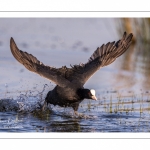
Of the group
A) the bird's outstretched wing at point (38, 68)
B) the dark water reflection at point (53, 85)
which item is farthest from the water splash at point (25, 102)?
the bird's outstretched wing at point (38, 68)

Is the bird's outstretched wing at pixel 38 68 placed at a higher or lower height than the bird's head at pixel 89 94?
higher

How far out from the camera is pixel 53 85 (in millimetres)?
11133

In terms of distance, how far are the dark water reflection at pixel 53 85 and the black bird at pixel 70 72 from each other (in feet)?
0.90

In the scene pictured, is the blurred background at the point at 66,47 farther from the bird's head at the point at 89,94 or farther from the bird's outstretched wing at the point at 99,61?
the bird's head at the point at 89,94

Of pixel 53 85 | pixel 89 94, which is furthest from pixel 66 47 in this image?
pixel 89 94

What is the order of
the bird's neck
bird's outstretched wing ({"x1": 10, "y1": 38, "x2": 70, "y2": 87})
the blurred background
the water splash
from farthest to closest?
the blurred background, the water splash, the bird's neck, bird's outstretched wing ({"x1": 10, "y1": 38, "x2": 70, "y2": 87})

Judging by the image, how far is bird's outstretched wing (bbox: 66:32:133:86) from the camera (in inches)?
427

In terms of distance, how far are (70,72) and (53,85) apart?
492mm

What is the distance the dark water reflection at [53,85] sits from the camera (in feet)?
34.3

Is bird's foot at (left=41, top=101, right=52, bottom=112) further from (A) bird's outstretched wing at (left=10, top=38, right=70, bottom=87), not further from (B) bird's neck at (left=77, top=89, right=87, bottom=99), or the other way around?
(B) bird's neck at (left=77, top=89, right=87, bottom=99)

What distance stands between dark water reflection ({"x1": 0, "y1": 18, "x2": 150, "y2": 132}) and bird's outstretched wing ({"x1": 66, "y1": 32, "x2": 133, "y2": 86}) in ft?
1.72

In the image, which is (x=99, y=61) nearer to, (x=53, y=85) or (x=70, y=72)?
(x=70, y=72)

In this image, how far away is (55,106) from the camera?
35.8 ft

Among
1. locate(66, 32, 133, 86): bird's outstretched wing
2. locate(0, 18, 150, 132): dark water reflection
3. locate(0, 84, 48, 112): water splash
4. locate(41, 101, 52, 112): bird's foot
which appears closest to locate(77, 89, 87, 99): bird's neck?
locate(66, 32, 133, 86): bird's outstretched wing
